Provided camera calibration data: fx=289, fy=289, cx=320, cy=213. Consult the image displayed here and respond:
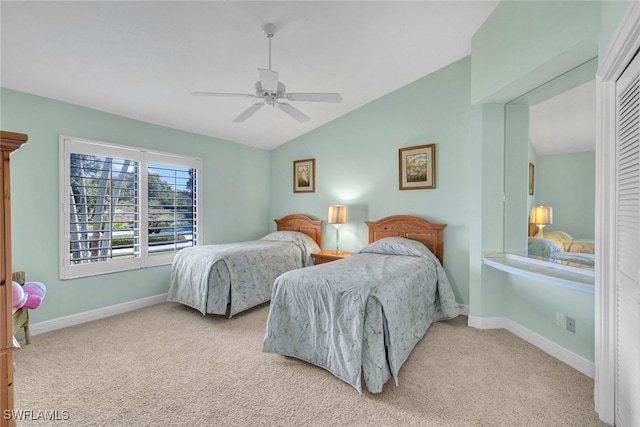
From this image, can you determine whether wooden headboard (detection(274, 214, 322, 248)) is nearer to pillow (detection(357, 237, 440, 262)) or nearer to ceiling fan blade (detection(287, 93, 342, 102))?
pillow (detection(357, 237, 440, 262))

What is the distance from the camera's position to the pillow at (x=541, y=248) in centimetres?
256

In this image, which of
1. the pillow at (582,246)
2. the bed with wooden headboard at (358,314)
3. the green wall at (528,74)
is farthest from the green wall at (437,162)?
the bed with wooden headboard at (358,314)

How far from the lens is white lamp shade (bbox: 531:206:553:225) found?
2.58 metres

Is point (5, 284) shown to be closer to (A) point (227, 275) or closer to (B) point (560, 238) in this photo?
(A) point (227, 275)

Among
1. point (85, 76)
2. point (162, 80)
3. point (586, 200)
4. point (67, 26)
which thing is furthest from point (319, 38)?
point (586, 200)

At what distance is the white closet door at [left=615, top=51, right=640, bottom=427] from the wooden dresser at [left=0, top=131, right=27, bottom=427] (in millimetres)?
2529

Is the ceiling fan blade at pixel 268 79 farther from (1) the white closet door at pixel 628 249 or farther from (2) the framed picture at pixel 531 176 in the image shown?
(2) the framed picture at pixel 531 176

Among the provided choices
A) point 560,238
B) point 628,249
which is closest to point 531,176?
point 560,238

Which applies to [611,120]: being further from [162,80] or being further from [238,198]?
[238,198]

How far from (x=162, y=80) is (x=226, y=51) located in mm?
816

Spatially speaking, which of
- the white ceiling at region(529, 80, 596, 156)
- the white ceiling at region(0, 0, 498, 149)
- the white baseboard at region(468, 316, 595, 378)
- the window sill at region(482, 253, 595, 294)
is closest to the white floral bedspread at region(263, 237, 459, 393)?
the white baseboard at region(468, 316, 595, 378)

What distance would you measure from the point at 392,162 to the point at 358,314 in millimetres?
2630

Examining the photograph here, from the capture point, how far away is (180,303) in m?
3.82

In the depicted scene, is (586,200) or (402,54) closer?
(586,200)
